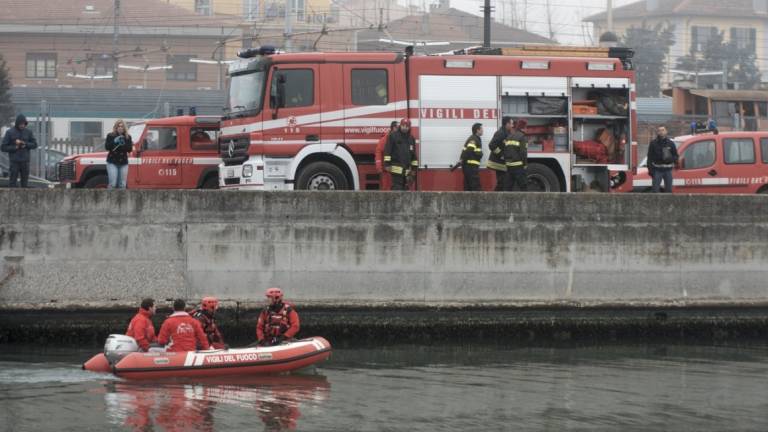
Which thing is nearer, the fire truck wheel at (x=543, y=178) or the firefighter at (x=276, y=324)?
the firefighter at (x=276, y=324)

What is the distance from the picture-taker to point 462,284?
65.7 feet

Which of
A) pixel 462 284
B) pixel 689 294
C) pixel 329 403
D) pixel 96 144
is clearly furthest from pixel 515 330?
pixel 96 144

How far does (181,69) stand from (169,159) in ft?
170

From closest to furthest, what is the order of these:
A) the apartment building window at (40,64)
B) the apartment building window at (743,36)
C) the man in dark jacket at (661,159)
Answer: the man in dark jacket at (661,159) < the apartment building window at (40,64) < the apartment building window at (743,36)

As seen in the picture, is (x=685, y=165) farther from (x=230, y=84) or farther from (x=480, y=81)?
(x=230, y=84)

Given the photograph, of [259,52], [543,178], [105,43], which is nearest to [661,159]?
[543,178]

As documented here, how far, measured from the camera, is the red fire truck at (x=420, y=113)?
22.0 metres

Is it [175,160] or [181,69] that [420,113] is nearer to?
[175,160]

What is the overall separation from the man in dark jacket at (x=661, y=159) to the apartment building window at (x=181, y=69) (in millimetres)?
54703

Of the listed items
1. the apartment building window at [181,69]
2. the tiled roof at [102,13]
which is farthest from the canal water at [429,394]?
the tiled roof at [102,13]

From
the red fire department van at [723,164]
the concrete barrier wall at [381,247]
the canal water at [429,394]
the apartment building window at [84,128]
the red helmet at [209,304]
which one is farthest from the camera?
the apartment building window at [84,128]

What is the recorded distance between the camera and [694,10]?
110m

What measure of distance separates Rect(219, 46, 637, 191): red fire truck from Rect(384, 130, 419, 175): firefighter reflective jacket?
0.97 m

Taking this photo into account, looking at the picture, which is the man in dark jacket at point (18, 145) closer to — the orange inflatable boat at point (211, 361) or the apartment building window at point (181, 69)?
the orange inflatable boat at point (211, 361)
